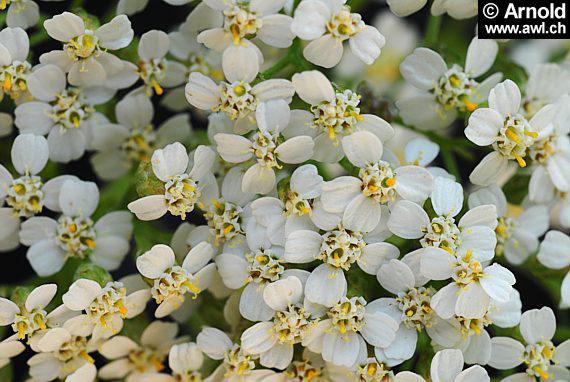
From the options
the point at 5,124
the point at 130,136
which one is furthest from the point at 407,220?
the point at 5,124

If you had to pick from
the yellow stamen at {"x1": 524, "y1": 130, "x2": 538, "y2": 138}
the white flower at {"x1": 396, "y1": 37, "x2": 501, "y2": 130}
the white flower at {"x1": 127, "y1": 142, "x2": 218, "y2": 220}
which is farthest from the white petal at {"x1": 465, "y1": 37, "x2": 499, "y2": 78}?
the white flower at {"x1": 127, "y1": 142, "x2": 218, "y2": 220}

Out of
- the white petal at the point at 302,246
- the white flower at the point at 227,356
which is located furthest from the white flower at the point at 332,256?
the white flower at the point at 227,356

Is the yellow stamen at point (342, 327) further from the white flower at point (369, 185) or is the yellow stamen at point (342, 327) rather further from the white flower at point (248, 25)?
the white flower at point (248, 25)

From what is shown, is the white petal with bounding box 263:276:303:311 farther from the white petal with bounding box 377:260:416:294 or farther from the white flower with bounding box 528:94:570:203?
the white flower with bounding box 528:94:570:203

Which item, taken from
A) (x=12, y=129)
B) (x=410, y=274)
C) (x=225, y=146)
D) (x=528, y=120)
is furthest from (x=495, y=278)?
(x=12, y=129)

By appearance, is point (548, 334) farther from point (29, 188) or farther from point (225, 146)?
point (29, 188)
